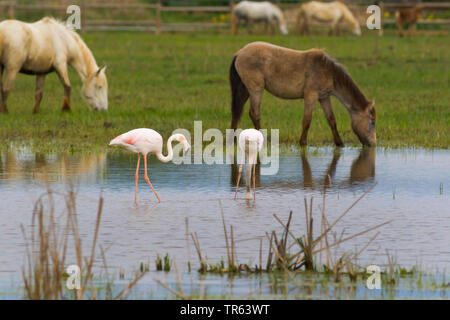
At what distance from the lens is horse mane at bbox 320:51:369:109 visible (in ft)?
48.8

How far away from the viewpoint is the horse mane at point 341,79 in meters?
14.9

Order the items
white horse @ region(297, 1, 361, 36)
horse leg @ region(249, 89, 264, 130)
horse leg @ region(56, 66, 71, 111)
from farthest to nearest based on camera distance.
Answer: white horse @ region(297, 1, 361, 36), horse leg @ region(56, 66, 71, 111), horse leg @ region(249, 89, 264, 130)

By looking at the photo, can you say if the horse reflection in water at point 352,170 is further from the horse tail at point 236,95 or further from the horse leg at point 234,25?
the horse leg at point 234,25

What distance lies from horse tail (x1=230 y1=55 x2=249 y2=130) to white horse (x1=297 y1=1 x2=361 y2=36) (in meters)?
25.0

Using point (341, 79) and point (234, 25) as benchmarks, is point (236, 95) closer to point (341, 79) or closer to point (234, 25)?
point (341, 79)

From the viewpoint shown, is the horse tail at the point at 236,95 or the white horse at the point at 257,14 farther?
the white horse at the point at 257,14

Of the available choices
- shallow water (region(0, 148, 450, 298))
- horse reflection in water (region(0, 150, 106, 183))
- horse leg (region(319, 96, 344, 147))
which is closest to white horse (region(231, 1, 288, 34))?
horse leg (region(319, 96, 344, 147))

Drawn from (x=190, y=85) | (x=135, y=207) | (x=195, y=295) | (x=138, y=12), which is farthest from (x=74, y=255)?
(x=138, y=12)

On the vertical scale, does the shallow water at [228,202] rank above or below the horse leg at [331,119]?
below

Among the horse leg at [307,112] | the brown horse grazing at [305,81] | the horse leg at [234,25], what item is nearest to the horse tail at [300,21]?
the horse leg at [234,25]

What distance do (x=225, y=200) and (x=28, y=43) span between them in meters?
8.95

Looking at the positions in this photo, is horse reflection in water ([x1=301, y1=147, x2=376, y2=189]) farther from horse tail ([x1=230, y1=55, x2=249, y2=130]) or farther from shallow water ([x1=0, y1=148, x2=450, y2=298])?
horse tail ([x1=230, y1=55, x2=249, y2=130])

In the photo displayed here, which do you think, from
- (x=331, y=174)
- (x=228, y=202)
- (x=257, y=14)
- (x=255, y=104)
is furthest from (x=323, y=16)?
(x=228, y=202)
